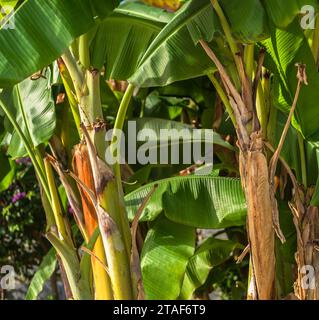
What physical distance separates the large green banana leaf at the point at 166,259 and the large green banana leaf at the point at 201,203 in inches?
8.2

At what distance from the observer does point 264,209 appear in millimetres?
2527

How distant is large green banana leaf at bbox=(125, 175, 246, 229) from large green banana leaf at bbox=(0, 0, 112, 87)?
918 millimetres

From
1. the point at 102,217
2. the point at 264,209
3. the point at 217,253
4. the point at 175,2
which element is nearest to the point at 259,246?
the point at 264,209

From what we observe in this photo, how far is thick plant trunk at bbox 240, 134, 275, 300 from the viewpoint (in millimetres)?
2529

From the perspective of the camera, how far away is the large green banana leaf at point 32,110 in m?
3.10

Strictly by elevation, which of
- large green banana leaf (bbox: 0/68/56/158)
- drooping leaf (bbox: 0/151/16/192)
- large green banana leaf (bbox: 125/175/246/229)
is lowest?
drooping leaf (bbox: 0/151/16/192)

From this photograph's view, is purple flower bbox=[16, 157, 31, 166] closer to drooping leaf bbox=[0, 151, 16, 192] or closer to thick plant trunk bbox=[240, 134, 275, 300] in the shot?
drooping leaf bbox=[0, 151, 16, 192]

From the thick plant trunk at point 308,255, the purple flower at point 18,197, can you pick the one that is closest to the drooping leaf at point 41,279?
the thick plant trunk at point 308,255

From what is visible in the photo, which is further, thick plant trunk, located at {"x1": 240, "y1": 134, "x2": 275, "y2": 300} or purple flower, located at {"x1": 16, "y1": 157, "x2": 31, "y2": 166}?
purple flower, located at {"x1": 16, "y1": 157, "x2": 31, "y2": 166}

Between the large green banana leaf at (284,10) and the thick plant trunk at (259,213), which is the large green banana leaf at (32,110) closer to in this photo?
the thick plant trunk at (259,213)

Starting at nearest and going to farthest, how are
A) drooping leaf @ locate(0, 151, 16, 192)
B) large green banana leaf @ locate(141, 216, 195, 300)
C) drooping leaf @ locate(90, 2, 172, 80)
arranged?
1. drooping leaf @ locate(90, 2, 172, 80)
2. large green banana leaf @ locate(141, 216, 195, 300)
3. drooping leaf @ locate(0, 151, 16, 192)

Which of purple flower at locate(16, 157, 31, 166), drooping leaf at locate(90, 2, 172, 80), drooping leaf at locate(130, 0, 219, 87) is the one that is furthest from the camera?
purple flower at locate(16, 157, 31, 166)

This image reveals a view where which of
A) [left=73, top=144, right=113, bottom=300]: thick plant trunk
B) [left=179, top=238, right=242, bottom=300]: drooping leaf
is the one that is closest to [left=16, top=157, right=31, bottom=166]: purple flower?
[left=179, top=238, right=242, bottom=300]: drooping leaf

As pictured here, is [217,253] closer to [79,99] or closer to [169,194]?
[169,194]
